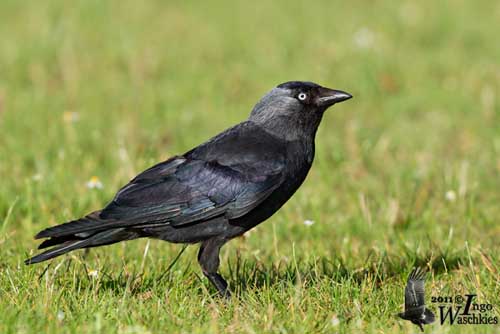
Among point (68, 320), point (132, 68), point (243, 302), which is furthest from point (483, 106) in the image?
point (68, 320)

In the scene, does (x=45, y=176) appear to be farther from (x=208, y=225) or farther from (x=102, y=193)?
(x=208, y=225)

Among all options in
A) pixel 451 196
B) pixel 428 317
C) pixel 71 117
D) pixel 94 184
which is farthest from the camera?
pixel 71 117

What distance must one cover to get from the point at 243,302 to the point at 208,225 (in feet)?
1.81

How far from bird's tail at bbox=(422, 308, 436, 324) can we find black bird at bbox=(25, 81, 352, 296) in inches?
41.4

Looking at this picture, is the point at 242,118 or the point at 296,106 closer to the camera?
the point at 296,106

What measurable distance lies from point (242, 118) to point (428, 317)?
184 inches

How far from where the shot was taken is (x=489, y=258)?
5164 mm

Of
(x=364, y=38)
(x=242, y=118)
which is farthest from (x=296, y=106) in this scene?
(x=364, y=38)

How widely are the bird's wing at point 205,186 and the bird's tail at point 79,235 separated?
0.27 ft

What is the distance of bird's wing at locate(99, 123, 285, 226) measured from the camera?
4.82 m

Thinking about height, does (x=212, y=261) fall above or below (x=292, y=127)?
below

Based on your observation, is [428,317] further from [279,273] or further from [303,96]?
[303,96]

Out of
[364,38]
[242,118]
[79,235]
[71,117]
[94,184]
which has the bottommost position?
[79,235]

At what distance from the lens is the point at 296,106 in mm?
5250
